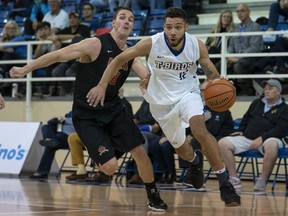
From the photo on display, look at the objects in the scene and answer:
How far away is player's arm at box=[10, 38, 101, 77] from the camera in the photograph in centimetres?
691

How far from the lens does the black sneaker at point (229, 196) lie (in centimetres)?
681

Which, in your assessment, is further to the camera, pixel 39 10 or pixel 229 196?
pixel 39 10

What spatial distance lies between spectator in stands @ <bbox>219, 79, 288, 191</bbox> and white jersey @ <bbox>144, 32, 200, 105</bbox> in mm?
3129

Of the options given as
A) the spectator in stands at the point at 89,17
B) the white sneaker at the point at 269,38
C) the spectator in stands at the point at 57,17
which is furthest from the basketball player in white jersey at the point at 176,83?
the spectator in stands at the point at 57,17

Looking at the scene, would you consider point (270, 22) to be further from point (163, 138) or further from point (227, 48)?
point (163, 138)

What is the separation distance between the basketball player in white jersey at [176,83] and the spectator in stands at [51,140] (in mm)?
4901

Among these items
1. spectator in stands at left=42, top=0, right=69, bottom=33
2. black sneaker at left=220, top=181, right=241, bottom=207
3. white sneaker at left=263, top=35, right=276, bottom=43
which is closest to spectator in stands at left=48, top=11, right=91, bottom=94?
spectator in stands at left=42, top=0, right=69, bottom=33

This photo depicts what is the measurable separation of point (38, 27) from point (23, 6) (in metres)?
2.81

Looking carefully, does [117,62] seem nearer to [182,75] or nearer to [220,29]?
[182,75]

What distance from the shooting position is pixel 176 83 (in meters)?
7.22

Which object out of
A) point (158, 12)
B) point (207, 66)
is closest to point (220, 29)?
point (158, 12)

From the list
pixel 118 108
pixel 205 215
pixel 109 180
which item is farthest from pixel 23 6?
pixel 205 215

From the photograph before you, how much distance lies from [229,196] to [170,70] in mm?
1339

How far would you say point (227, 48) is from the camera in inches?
490
